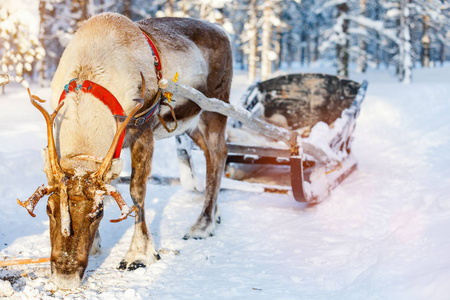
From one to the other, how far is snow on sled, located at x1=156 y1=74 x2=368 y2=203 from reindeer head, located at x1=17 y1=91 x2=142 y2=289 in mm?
1165

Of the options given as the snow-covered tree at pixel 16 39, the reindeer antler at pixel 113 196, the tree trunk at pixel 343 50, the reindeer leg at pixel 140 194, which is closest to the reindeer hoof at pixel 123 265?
the reindeer leg at pixel 140 194

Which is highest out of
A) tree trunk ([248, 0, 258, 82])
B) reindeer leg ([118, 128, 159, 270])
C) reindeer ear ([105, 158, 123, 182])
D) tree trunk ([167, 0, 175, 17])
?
reindeer ear ([105, 158, 123, 182])

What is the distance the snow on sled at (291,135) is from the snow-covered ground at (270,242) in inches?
14.2

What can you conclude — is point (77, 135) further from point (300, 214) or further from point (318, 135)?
point (318, 135)

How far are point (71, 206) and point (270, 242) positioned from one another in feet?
8.02

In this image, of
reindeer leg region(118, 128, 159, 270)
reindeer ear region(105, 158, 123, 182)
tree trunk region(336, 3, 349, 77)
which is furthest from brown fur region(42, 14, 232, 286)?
tree trunk region(336, 3, 349, 77)

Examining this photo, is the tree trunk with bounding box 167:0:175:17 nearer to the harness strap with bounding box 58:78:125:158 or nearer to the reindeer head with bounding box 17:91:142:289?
the harness strap with bounding box 58:78:125:158

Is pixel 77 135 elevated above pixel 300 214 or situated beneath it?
elevated above

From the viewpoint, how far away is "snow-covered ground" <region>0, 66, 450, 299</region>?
135 inches

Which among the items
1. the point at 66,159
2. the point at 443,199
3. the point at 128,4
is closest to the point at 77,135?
the point at 66,159

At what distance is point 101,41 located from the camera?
3811 millimetres

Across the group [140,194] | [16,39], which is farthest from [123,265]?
[16,39]

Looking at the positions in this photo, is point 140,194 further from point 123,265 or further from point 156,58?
point 156,58

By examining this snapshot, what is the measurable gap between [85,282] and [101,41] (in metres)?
2.11
